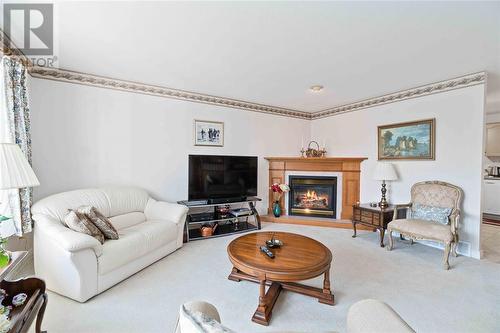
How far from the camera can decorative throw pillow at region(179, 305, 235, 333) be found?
26.3 inches

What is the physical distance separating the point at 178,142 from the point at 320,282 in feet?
10.2

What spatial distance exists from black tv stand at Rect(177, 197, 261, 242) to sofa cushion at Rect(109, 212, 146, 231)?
2.27ft

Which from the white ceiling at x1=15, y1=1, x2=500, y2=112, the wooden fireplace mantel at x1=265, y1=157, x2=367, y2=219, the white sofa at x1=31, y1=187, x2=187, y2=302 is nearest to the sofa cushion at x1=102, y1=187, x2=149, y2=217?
the white sofa at x1=31, y1=187, x2=187, y2=302

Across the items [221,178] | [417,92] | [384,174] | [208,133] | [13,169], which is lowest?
[221,178]

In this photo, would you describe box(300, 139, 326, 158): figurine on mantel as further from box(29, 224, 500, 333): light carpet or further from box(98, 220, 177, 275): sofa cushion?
box(98, 220, 177, 275): sofa cushion

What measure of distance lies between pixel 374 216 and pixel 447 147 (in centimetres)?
149

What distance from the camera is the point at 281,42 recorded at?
241 centimetres

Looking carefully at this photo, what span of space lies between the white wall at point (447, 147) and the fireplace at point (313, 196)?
0.64 meters

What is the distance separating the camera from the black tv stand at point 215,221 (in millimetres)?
3877

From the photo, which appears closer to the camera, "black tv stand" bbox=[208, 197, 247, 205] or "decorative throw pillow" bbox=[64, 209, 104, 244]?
"decorative throw pillow" bbox=[64, 209, 104, 244]

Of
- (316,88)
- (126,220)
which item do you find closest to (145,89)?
(126,220)

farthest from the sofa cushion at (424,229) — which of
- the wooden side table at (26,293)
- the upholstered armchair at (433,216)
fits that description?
the wooden side table at (26,293)

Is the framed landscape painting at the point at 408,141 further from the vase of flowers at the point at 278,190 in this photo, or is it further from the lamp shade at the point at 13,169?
the lamp shade at the point at 13,169

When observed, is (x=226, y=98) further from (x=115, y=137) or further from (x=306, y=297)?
(x=306, y=297)
